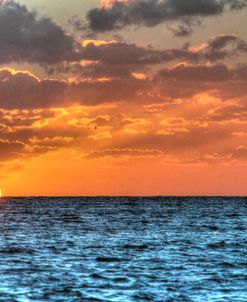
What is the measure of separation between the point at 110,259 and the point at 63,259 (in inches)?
128

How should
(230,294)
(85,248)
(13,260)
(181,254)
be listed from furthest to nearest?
(85,248) → (181,254) → (13,260) → (230,294)

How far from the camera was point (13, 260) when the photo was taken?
147ft

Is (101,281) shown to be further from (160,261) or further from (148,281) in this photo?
(160,261)

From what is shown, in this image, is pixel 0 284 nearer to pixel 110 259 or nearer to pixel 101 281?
pixel 101 281

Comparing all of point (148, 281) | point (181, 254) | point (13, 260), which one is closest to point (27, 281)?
point (148, 281)

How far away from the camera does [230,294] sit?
32.2 meters

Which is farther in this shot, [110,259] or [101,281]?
[110,259]

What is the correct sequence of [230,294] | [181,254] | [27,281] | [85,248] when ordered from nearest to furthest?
[230,294] → [27,281] → [181,254] → [85,248]

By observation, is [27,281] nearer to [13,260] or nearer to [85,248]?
[13,260]

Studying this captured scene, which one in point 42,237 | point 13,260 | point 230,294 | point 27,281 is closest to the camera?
point 230,294

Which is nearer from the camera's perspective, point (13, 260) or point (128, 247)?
point (13, 260)

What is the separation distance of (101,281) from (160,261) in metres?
9.86

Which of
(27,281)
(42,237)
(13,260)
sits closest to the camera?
(27,281)

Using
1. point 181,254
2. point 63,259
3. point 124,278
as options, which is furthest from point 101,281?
point 181,254
